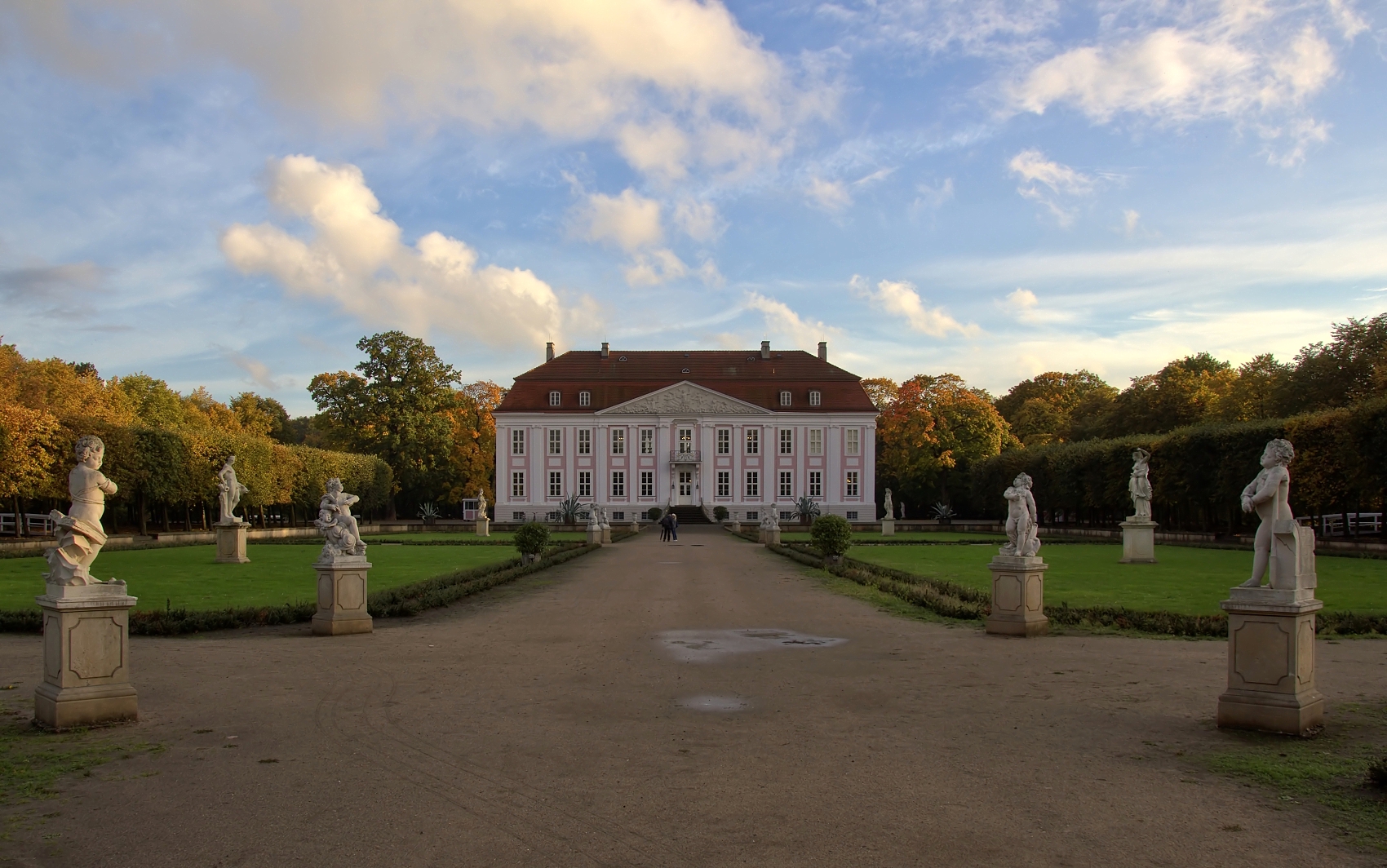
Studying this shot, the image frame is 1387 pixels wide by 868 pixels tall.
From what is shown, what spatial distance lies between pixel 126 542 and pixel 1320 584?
120 feet

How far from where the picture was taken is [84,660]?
771 cm

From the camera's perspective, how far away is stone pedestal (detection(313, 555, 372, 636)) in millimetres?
13078

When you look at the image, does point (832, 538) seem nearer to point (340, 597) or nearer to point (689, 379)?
point (340, 597)

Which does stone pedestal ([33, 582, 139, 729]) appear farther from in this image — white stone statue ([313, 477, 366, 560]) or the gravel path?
white stone statue ([313, 477, 366, 560])

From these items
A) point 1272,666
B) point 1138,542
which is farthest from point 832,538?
point 1272,666

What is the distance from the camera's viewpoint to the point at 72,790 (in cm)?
610

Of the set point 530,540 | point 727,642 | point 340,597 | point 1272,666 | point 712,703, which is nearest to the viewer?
point 1272,666

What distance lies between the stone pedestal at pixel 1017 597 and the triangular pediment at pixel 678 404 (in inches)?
2623

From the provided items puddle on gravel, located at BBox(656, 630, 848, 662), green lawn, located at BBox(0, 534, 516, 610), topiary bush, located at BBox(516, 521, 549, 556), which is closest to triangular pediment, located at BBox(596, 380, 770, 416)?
green lawn, located at BBox(0, 534, 516, 610)

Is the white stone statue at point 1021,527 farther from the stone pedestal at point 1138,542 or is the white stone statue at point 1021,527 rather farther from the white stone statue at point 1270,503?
the stone pedestal at point 1138,542

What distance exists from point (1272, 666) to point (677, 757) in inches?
185

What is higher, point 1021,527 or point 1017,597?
point 1021,527

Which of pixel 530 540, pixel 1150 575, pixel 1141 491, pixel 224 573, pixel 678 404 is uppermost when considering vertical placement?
pixel 678 404

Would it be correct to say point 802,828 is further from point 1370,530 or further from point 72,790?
point 1370,530
